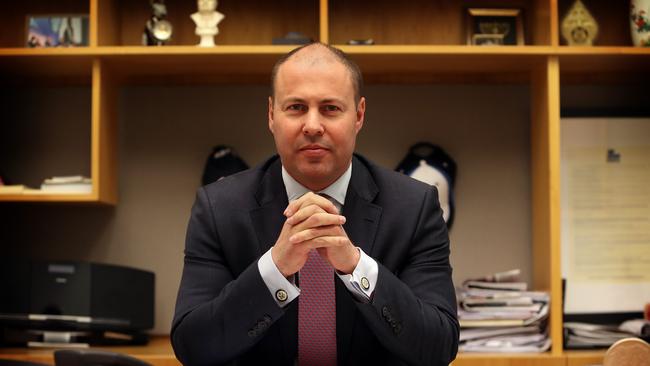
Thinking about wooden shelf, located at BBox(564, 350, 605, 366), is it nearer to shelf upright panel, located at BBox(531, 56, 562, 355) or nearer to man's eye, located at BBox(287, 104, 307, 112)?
shelf upright panel, located at BBox(531, 56, 562, 355)

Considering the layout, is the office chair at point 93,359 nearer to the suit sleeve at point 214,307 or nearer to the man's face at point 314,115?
the suit sleeve at point 214,307

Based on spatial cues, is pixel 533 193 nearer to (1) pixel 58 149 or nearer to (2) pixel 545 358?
(2) pixel 545 358

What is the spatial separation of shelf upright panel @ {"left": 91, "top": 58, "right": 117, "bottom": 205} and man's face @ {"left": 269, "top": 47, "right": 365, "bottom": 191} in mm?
1391

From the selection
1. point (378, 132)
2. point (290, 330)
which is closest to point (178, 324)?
point (290, 330)

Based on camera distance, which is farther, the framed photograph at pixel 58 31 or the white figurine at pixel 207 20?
the framed photograph at pixel 58 31

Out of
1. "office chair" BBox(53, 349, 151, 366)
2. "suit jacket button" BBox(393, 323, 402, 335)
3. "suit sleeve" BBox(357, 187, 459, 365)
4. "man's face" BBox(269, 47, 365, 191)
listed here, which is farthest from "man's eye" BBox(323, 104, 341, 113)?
"office chair" BBox(53, 349, 151, 366)

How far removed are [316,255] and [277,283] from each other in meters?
0.19

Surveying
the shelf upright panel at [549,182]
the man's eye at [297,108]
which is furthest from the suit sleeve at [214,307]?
the shelf upright panel at [549,182]

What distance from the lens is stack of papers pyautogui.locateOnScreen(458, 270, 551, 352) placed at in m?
2.98

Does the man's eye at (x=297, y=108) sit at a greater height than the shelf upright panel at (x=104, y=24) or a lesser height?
lesser

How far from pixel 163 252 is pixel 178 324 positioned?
165 cm

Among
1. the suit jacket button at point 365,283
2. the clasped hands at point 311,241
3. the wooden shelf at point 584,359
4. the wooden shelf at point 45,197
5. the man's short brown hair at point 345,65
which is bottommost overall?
Result: the wooden shelf at point 584,359

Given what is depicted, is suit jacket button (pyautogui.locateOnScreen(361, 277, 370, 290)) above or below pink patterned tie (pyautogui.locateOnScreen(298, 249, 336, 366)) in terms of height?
above

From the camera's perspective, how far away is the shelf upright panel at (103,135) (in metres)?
3.06
